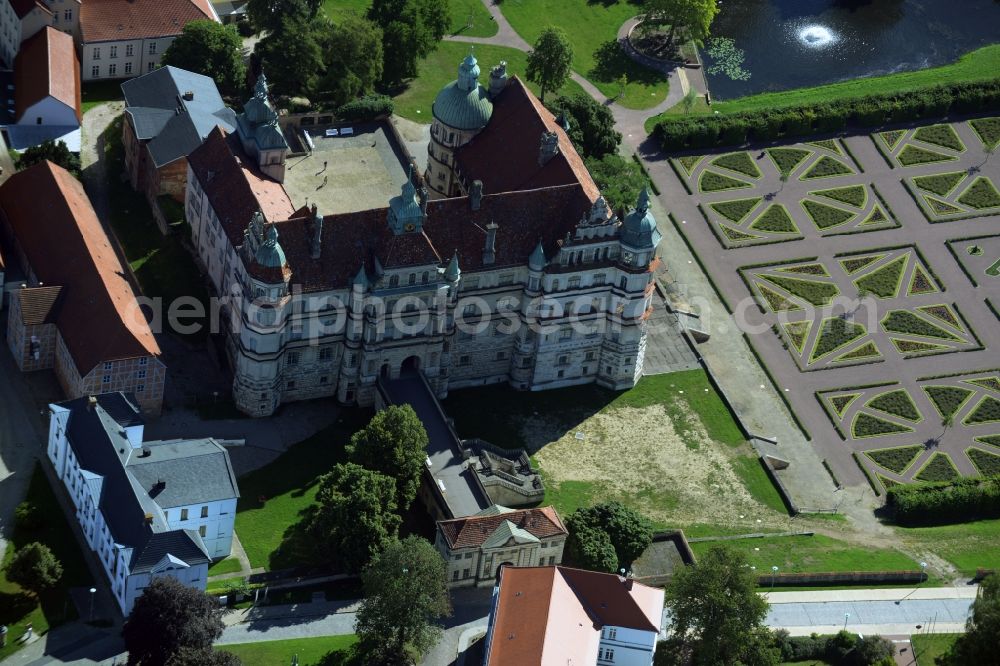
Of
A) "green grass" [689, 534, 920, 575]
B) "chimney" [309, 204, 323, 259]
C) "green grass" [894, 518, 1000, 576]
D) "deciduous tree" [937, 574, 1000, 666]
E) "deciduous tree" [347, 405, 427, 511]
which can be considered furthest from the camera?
"green grass" [894, 518, 1000, 576]

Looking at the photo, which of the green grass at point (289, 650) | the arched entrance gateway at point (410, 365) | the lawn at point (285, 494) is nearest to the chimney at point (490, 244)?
the arched entrance gateway at point (410, 365)

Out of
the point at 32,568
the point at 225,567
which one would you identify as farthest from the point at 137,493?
the point at 225,567

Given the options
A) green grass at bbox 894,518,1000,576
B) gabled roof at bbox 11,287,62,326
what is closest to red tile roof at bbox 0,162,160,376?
gabled roof at bbox 11,287,62,326

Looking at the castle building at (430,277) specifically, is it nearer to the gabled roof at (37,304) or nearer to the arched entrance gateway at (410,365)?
the arched entrance gateway at (410,365)

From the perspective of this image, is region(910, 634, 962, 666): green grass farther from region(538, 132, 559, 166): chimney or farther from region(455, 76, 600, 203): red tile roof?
region(538, 132, 559, 166): chimney

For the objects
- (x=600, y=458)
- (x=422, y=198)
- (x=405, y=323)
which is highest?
(x=422, y=198)

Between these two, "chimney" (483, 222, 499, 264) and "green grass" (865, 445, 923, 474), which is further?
"green grass" (865, 445, 923, 474)

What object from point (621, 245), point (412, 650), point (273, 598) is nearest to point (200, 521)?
point (273, 598)

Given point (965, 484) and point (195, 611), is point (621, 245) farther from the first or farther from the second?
point (195, 611)
